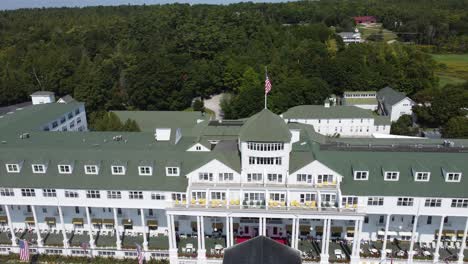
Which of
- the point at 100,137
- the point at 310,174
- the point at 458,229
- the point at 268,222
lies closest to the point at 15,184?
the point at 100,137

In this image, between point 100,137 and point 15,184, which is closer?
point 15,184

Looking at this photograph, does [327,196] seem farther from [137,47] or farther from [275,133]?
[137,47]

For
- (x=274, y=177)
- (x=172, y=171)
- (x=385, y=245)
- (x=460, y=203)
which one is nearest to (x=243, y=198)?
(x=274, y=177)

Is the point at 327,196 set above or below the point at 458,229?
above

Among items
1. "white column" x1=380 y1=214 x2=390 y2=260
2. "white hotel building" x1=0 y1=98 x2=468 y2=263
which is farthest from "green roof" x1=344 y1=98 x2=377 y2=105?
"white column" x1=380 y1=214 x2=390 y2=260

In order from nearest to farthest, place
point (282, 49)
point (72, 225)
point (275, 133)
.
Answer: point (275, 133), point (72, 225), point (282, 49)

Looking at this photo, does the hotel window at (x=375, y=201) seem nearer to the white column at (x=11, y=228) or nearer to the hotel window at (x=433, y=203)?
the hotel window at (x=433, y=203)

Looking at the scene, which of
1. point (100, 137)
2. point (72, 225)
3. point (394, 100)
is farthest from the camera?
point (394, 100)
